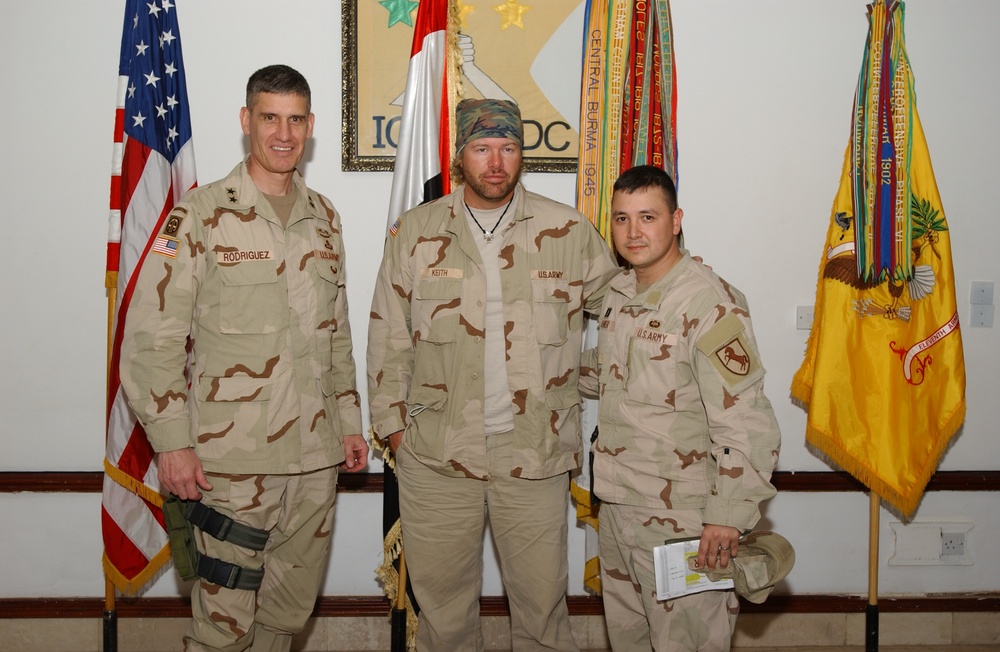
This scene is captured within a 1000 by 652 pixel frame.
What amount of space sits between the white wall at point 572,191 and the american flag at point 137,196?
0.92ft

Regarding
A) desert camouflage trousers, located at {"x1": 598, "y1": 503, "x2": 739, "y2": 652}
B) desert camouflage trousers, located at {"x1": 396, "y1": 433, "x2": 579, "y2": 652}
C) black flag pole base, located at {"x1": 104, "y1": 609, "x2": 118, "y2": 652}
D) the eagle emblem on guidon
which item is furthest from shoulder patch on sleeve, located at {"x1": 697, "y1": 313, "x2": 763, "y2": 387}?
black flag pole base, located at {"x1": 104, "y1": 609, "x2": 118, "y2": 652}

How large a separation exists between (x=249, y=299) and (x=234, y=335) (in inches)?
4.3

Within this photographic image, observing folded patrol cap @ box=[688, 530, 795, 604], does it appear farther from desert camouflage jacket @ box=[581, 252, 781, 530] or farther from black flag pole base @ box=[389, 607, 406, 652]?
black flag pole base @ box=[389, 607, 406, 652]

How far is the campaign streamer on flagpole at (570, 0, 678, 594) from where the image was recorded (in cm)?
272

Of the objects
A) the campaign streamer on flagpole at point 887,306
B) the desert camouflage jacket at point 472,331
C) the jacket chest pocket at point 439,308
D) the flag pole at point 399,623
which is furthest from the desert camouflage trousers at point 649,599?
the campaign streamer on flagpole at point 887,306

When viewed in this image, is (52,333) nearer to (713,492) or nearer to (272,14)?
(272,14)

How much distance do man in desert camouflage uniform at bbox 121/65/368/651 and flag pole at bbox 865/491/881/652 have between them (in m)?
2.00

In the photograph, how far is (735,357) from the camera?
1970mm

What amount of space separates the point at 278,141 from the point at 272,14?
95cm

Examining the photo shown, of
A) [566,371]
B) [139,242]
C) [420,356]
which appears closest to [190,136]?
[139,242]

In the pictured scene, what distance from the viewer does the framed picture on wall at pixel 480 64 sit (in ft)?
9.54

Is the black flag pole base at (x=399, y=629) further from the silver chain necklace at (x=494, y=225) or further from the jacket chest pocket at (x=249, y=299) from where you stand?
the silver chain necklace at (x=494, y=225)

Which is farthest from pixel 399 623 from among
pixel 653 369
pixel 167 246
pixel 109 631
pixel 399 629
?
pixel 167 246

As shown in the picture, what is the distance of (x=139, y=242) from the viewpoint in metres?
2.57
